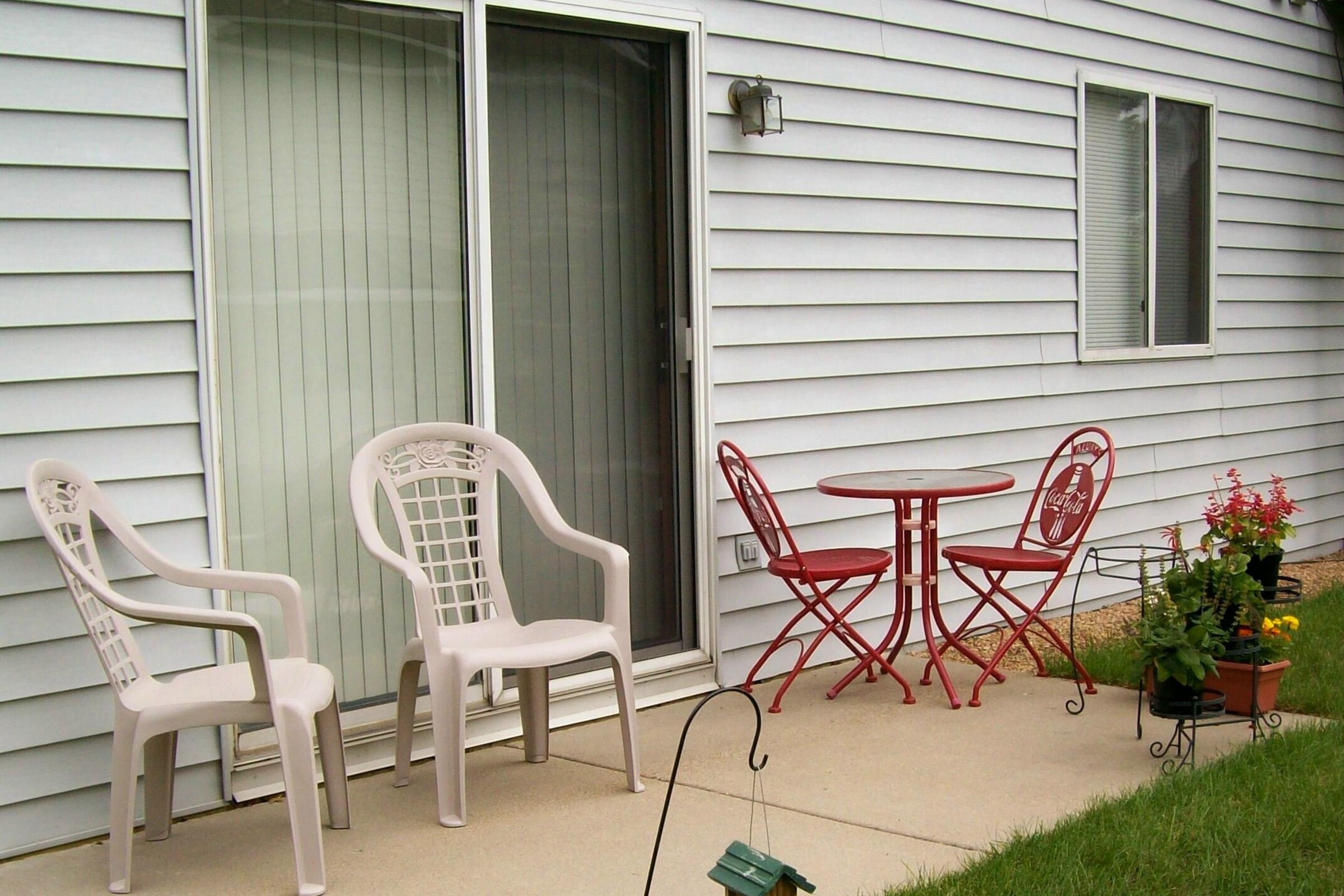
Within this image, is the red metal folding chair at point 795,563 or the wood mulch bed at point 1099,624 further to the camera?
the wood mulch bed at point 1099,624

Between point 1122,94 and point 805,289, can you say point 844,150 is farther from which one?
point 1122,94

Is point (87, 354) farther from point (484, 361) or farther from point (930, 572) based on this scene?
point (930, 572)

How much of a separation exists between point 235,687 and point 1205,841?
216cm

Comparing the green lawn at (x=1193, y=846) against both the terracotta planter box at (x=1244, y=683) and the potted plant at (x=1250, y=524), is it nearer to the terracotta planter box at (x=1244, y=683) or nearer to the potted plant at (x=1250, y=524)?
the terracotta planter box at (x=1244, y=683)

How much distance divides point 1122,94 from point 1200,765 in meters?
3.79

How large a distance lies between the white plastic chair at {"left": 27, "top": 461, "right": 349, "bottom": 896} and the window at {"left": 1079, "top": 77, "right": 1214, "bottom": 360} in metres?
4.00

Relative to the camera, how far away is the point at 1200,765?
143 inches

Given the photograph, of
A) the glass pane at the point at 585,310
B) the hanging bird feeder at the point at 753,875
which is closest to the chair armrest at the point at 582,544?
the glass pane at the point at 585,310

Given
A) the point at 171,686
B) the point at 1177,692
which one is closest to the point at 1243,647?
the point at 1177,692

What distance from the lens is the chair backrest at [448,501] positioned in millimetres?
3744

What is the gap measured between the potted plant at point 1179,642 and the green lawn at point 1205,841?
214 mm

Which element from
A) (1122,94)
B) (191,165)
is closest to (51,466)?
(191,165)

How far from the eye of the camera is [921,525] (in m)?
4.52

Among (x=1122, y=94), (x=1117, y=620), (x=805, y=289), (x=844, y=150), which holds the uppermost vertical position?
(x=1122, y=94)
